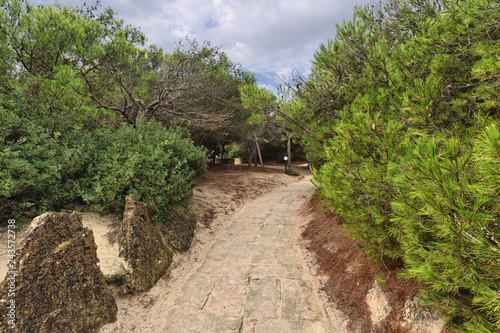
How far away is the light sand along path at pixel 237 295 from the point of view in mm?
3250

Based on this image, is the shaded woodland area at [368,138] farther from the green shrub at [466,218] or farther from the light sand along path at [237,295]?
the light sand along path at [237,295]

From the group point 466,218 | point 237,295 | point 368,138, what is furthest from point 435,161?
point 237,295

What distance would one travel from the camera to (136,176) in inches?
201

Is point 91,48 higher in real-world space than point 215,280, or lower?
higher

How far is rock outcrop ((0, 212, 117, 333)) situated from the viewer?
2531mm

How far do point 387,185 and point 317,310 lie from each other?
2118 mm

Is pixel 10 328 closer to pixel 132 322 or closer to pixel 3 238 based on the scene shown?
pixel 132 322

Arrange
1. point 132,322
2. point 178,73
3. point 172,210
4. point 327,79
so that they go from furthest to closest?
point 178,73
point 327,79
point 172,210
point 132,322

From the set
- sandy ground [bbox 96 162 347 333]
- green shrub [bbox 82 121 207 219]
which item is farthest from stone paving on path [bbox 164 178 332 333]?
green shrub [bbox 82 121 207 219]

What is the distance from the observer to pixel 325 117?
627 cm

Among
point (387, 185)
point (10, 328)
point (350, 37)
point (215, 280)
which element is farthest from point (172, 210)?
point (350, 37)

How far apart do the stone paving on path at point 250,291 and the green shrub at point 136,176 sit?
1.68m

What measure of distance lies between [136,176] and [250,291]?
3256 millimetres

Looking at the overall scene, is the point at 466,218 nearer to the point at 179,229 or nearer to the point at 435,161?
the point at 435,161
